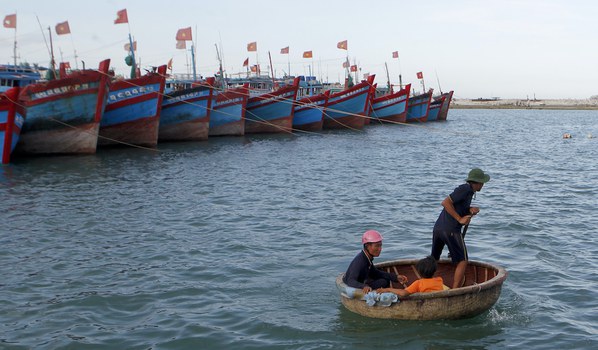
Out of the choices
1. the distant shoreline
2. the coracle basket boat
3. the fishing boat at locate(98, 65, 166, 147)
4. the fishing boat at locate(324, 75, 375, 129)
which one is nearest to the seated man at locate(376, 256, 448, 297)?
the coracle basket boat

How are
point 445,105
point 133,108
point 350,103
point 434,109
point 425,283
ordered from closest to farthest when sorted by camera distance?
point 425,283 → point 133,108 → point 350,103 → point 434,109 → point 445,105

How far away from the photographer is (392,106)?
182 ft

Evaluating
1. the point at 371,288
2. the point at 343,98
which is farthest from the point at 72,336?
the point at 343,98

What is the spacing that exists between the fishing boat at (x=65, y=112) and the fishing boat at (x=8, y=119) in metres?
1.92

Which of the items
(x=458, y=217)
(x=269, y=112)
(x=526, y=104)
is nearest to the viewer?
(x=458, y=217)

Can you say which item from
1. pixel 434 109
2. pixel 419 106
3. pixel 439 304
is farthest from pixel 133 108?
pixel 434 109

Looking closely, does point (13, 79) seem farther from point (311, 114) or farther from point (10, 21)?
point (311, 114)

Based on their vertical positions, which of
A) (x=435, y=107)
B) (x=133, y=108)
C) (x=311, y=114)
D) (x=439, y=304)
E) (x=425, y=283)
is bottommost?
(x=439, y=304)

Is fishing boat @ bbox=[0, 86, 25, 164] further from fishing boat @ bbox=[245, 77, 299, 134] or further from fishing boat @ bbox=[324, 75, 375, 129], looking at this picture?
fishing boat @ bbox=[324, 75, 375, 129]

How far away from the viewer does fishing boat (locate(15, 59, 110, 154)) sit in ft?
81.8

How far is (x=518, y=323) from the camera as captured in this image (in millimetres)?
7551

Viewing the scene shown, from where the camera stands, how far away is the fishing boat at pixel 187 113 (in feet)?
109

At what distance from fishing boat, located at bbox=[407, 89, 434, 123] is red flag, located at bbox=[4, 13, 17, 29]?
3894cm

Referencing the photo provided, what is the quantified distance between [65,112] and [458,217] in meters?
21.0
